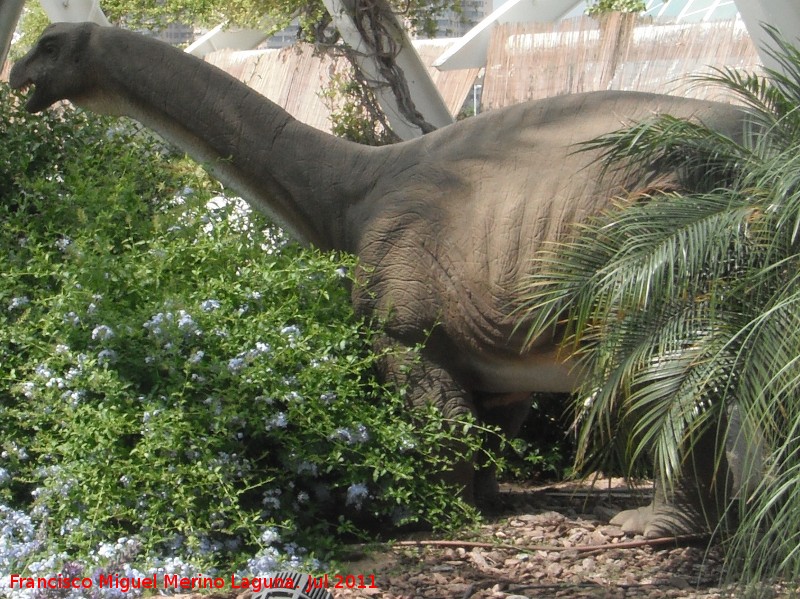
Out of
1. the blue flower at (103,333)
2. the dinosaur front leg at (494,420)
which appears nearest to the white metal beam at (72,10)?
the dinosaur front leg at (494,420)

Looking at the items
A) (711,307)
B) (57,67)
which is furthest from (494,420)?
(57,67)

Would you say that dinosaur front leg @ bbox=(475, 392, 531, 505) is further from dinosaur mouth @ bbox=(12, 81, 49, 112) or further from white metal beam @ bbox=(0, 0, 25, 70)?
white metal beam @ bbox=(0, 0, 25, 70)

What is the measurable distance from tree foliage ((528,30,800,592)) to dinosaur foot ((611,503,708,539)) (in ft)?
2.30

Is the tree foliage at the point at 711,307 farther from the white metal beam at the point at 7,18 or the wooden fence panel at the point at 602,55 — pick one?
the wooden fence panel at the point at 602,55

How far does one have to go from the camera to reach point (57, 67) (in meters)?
6.39

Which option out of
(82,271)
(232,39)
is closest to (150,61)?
(82,271)

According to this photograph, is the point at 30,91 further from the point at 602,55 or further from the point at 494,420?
the point at 602,55

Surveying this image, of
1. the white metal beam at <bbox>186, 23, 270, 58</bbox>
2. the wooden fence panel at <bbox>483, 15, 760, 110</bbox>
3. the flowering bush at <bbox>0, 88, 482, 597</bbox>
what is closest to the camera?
the flowering bush at <bbox>0, 88, 482, 597</bbox>

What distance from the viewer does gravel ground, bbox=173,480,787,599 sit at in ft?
15.3

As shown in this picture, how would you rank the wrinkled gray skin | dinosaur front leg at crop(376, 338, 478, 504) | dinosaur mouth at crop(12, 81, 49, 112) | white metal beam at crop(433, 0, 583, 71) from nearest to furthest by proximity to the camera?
the wrinkled gray skin < dinosaur front leg at crop(376, 338, 478, 504) < dinosaur mouth at crop(12, 81, 49, 112) < white metal beam at crop(433, 0, 583, 71)

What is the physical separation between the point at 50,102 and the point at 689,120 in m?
3.58

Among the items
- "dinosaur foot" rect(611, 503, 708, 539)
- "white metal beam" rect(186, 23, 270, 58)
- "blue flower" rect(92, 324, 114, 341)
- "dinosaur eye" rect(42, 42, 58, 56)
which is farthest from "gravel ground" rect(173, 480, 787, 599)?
"white metal beam" rect(186, 23, 270, 58)

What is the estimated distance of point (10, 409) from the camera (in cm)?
503

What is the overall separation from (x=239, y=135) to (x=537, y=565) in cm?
275
